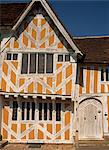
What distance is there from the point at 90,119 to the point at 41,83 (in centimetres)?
415

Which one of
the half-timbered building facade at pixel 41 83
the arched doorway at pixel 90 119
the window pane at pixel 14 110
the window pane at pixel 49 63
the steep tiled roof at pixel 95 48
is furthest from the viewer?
the steep tiled roof at pixel 95 48

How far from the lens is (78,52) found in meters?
17.3

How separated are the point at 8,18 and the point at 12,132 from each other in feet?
24.5

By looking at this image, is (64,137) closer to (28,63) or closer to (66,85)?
(66,85)

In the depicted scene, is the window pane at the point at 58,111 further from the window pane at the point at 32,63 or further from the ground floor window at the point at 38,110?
the window pane at the point at 32,63

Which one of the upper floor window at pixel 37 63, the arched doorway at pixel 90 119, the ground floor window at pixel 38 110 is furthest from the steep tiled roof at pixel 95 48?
the ground floor window at pixel 38 110

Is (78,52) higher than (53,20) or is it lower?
lower

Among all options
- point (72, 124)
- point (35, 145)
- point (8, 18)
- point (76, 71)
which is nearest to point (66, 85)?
point (76, 71)

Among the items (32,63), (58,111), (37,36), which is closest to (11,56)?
(32,63)

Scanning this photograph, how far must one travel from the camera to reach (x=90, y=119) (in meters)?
18.6

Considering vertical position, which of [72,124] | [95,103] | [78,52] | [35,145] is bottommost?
[35,145]

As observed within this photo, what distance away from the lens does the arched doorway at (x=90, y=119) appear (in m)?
18.3

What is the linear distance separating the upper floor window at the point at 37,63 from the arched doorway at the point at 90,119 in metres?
3.50

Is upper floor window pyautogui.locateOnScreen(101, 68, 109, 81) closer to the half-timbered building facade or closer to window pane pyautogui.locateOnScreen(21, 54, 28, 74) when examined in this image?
the half-timbered building facade
